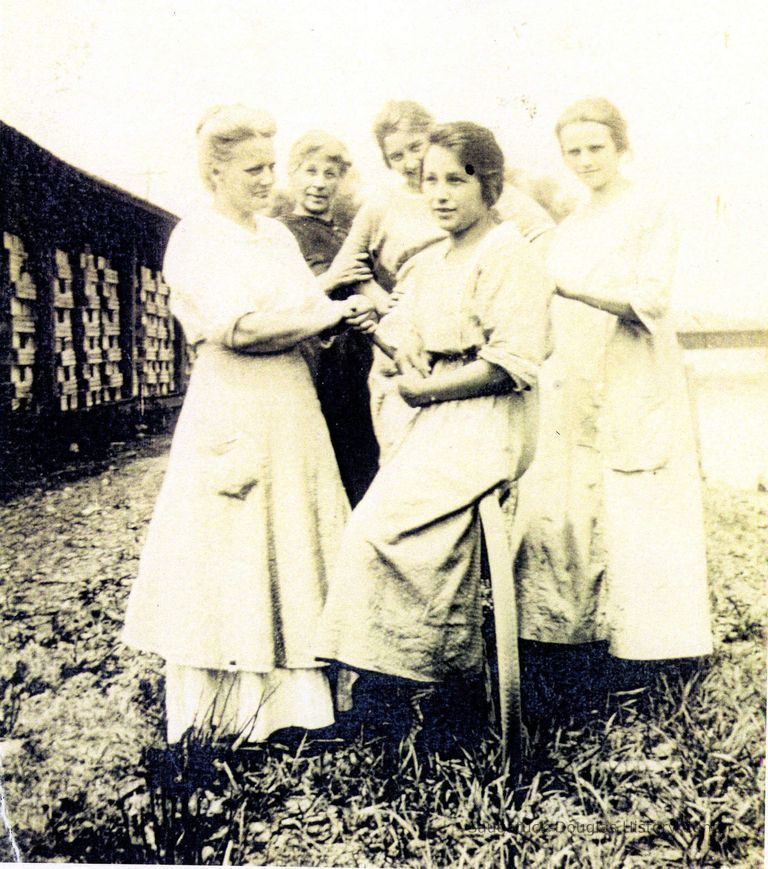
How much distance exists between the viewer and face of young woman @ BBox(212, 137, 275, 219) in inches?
108

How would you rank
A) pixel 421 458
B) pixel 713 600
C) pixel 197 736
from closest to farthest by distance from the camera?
pixel 421 458, pixel 197 736, pixel 713 600

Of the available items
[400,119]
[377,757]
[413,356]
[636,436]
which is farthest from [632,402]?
[377,757]

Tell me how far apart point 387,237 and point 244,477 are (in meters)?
0.94

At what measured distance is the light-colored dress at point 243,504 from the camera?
2699 millimetres

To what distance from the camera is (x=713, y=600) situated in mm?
2961

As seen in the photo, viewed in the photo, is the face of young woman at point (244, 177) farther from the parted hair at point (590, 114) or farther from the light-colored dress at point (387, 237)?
the parted hair at point (590, 114)

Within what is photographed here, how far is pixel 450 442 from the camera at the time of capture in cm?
255

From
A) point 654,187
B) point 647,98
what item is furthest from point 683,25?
point 654,187

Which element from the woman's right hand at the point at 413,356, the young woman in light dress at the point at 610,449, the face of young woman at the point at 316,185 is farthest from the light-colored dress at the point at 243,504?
the young woman in light dress at the point at 610,449

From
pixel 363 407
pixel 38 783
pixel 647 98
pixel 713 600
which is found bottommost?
pixel 38 783

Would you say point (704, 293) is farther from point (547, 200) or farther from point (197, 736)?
point (197, 736)

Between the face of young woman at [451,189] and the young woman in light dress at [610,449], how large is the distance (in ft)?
1.13

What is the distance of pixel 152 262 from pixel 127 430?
0.61m

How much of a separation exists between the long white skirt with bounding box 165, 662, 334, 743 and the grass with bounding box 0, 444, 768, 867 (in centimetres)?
6
